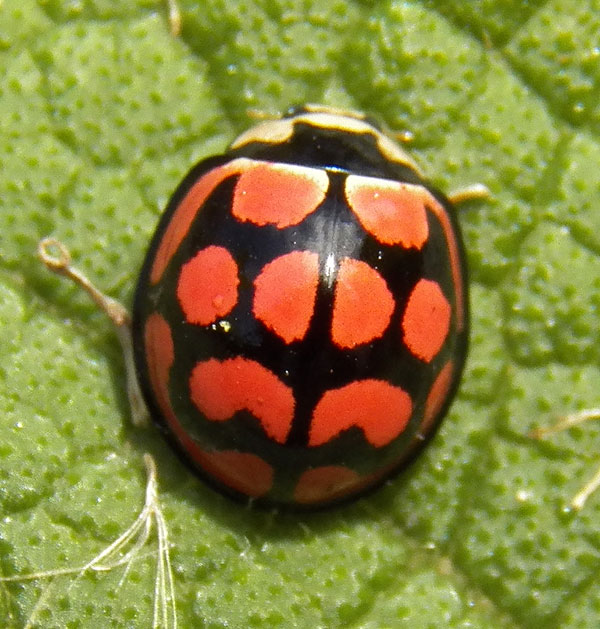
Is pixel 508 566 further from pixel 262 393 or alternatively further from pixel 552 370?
pixel 262 393

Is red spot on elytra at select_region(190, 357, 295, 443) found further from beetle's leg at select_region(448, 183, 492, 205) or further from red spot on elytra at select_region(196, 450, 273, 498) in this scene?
beetle's leg at select_region(448, 183, 492, 205)

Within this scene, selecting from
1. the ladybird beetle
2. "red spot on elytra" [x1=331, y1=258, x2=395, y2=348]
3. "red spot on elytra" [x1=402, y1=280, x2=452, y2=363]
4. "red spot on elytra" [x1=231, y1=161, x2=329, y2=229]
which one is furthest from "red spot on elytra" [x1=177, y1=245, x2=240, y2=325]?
"red spot on elytra" [x1=402, y1=280, x2=452, y2=363]

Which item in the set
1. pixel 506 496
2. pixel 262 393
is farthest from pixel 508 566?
pixel 262 393

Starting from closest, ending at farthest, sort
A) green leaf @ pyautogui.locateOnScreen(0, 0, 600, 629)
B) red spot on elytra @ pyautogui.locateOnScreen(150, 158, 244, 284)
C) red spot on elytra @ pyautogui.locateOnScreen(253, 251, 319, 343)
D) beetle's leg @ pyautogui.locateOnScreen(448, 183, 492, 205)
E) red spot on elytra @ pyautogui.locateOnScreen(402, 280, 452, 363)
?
1. red spot on elytra @ pyautogui.locateOnScreen(253, 251, 319, 343)
2. red spot on elytra @ pyautogui.locateOnScreen(402, 280, 452, 363)
3. red spot on elytra @ pyautogui.locateOnScreen(150, 158, 244, 284)
4. green leaf @ pyautogui.locateOnScreen(0, 0, 600, 629)
5. beetle's leg @ pyautogui.locateOnScreen(448, 183, 492, 205)

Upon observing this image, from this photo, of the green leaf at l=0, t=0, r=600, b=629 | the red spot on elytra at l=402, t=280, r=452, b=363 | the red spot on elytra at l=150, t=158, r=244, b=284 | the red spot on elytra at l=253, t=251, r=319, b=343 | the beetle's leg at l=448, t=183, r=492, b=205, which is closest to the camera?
the red spot on elytra at l=253, t=251, r=319, b=343

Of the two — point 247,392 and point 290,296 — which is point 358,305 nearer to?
point 290,296

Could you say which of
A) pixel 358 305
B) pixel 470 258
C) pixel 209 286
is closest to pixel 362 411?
pixel 358 305

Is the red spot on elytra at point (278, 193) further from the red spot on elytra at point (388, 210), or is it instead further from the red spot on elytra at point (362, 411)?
the red spot on elytra at point (362, 411)
